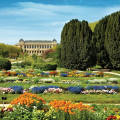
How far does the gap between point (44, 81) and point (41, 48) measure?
8669 cm

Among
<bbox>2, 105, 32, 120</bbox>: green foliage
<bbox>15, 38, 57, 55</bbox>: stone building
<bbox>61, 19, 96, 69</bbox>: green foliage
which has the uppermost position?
<bbox>15, 38, 57, 55</bbox>: stone building

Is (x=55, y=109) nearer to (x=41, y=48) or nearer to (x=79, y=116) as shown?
(x=79, y=116)

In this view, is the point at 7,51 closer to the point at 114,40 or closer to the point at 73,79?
the point at 114,40

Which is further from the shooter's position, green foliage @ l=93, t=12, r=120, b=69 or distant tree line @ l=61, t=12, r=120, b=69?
distant tree line @ l=61, t=12, r=120, b=69

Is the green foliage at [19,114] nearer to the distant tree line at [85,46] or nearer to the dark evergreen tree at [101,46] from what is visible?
the distant tree line at [85,46]

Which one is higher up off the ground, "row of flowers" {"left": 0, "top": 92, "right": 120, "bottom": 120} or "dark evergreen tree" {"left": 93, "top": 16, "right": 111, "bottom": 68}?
"dark evergreen tree" {"left": 93, "top": 16, "right": 111, "bottom": 68}

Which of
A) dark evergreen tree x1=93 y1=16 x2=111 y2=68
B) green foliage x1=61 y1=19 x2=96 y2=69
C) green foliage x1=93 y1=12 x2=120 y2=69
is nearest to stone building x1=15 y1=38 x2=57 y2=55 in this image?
dark evergreen tree x1=93 y1=16 x2=111 y2=68

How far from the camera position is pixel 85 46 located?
16.5 metres

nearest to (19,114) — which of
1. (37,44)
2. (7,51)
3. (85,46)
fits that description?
(85,46)

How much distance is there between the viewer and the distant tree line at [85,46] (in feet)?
53.7

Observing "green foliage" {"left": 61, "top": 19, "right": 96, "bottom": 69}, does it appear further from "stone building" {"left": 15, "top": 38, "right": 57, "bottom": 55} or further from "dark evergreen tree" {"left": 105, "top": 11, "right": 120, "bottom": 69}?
"stone building" {"left": 15, "top": 38, "right": 57, "bottom": 55}

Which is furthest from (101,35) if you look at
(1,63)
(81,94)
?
(81,94)

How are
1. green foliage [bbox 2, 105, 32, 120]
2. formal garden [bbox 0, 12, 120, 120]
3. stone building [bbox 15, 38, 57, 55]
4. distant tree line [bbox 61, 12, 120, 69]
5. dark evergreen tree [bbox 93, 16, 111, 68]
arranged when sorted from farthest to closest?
1. stone building [bbox 15, 38, 57, 55]
2. dark evergreen tree [bbox 93, 16, 111, 68]
3. distant tree line [bbox 61, 12, 120, 69]
4. formal garden [bbox 0, 12, 120, 120]
5. green foliage [bbox 2, 105, 32, 120]

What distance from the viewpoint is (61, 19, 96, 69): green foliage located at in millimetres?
16453
